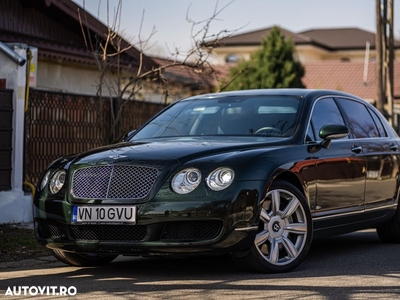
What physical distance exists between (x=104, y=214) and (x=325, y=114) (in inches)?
106

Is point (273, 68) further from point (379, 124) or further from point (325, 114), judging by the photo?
point (325, 114)

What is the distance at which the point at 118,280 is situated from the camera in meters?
7.02

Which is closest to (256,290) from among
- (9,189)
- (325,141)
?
(325,141)

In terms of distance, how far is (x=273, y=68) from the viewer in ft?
123

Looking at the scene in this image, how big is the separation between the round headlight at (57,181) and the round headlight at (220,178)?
1.28 metres

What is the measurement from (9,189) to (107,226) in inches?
187

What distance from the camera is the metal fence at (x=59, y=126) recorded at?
12453 mm

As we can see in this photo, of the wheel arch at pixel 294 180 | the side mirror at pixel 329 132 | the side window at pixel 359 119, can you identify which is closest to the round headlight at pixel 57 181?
the wheel arch at pixel 294 180

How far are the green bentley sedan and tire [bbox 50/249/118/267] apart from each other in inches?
0.5

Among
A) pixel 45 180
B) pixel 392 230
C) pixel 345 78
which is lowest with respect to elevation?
pixel 345 78

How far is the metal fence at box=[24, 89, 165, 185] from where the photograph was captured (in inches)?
490

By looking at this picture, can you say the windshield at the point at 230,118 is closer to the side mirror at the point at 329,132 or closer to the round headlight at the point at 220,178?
the side mirror at the point at 329,132

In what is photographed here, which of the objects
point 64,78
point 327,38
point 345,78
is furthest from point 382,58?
point 327,38

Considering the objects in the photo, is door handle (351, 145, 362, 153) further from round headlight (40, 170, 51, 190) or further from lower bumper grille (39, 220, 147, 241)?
round headlight (40, 170, 51, 190)
